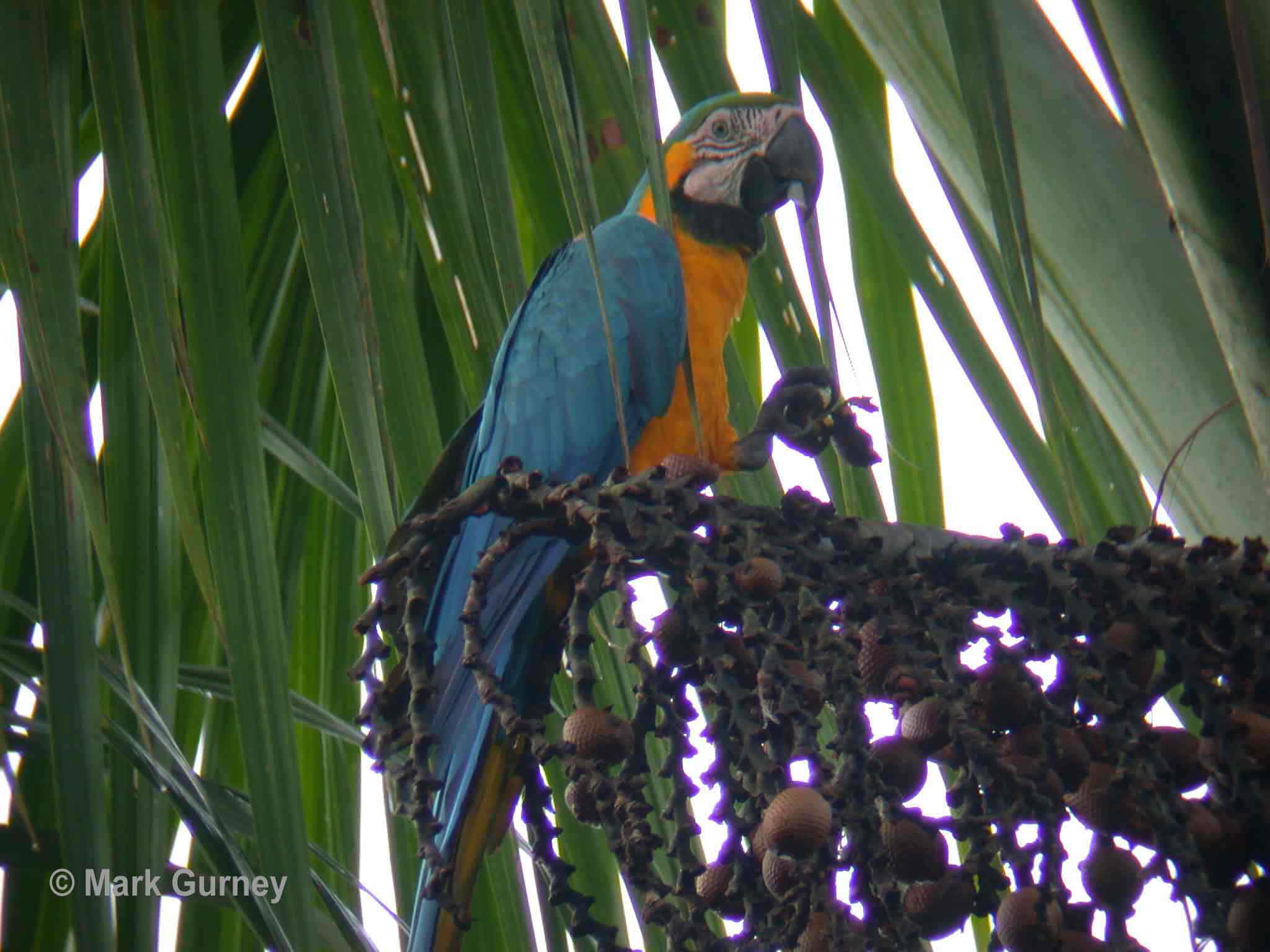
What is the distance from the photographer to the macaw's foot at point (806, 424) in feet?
3.59

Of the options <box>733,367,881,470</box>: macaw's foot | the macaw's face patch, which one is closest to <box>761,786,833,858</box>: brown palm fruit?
<box>733,367,881,470</box>: macaw's foot

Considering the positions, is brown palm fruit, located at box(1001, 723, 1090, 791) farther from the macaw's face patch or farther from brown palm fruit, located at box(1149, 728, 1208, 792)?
the macaw's face patch

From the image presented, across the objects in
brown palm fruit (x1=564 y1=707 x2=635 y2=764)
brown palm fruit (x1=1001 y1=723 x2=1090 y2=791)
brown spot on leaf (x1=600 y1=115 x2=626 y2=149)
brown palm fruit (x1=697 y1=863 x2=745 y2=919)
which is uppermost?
brown spot on leaf (x1=600 y1=115 x2=626 y2=149)

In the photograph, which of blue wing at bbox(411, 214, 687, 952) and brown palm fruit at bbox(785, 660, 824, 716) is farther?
blue wing at bbox(411, 214, 687, 952)

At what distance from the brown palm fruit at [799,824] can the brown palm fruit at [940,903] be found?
0.07 metres

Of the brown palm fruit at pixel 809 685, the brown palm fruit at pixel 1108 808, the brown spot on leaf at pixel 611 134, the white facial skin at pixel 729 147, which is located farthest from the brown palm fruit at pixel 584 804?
the white facial skin at pixel 729 147

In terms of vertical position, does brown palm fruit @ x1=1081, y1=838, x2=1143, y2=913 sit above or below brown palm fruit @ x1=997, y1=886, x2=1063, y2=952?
above

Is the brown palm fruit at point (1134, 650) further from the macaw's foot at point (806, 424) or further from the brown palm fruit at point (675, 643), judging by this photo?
the macaw's foot at point (806, 424)

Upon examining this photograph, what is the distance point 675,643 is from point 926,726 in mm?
125

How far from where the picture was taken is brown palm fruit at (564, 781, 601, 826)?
0.62 m

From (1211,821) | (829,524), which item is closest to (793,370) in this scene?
(829,524)

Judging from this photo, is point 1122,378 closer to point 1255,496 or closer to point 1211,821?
point 1255,496

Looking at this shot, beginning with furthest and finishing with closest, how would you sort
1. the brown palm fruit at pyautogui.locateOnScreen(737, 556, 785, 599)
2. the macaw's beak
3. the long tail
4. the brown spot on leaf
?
1. the macaw's beak
2. the brown spot on leaf
3. the long tail
4. the brown palm fruit at pyautogui.locateOnScreen(737, 556, 785, 599)

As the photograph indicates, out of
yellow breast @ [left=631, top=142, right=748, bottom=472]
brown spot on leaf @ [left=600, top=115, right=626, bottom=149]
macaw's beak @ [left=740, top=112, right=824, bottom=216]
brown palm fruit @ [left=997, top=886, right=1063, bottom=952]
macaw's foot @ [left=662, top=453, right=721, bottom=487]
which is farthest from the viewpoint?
macaw's beak @ [left=740, top=112, right=824, bottom=216]
